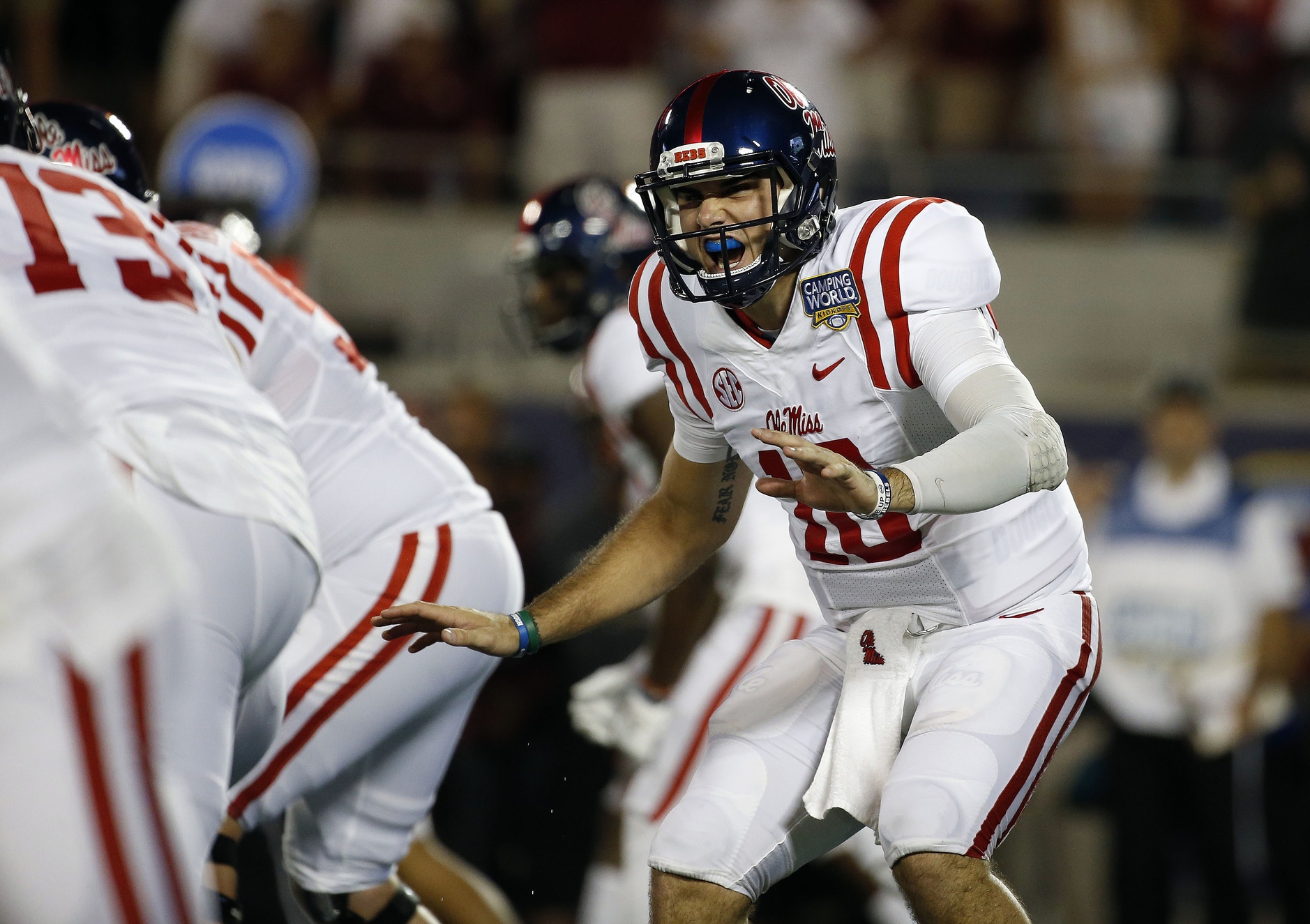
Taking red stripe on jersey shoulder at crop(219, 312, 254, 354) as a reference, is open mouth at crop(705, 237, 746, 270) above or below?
above

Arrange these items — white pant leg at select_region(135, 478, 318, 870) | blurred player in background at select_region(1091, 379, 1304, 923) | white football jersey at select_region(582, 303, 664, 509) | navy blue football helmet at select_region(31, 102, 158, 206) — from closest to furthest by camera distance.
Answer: white pant leg at select_region(135, 478, 318, 870) → navy blue football helmet at select_region(31, 102, 158, 206) → white football jersey at select_region(582, 303, 664, 509) → blurred player in background at select_region(1091, 379, 1304, 923)

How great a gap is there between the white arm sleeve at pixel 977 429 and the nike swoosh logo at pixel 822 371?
0.52 ft

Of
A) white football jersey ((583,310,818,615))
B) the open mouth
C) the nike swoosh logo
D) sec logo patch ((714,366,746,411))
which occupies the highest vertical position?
the open mouth

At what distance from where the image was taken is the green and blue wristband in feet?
10.5

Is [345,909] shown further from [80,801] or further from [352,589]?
[80,801]

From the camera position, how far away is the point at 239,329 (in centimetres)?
342

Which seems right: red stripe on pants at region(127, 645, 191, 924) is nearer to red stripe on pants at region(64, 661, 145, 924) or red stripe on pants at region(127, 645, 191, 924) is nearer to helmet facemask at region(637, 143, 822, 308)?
red stripe on pants at region(64, 661, 145, 924)

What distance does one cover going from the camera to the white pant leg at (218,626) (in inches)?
85.0

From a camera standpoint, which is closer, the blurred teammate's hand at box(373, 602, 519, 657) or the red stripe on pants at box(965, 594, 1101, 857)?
the red stripe on pants at box(965, 594, 1101, 857)

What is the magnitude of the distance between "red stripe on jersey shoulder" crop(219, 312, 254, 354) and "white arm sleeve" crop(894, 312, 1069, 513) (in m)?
1.39

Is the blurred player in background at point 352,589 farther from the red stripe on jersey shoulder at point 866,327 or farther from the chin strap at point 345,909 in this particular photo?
the red stripe on jersey shoulder at point 866,327

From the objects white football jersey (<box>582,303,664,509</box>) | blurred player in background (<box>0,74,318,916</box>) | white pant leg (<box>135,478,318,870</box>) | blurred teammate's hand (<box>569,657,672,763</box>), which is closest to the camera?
white pant leg (<box>135,478,318,870</box>)

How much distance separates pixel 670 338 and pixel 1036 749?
107 cm

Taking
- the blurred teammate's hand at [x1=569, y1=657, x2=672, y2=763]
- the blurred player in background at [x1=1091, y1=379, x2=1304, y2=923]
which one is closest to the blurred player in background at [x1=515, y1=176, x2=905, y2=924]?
the blurred teammate's hand at [x1=569, y1=657, x2=672, y2=763]
